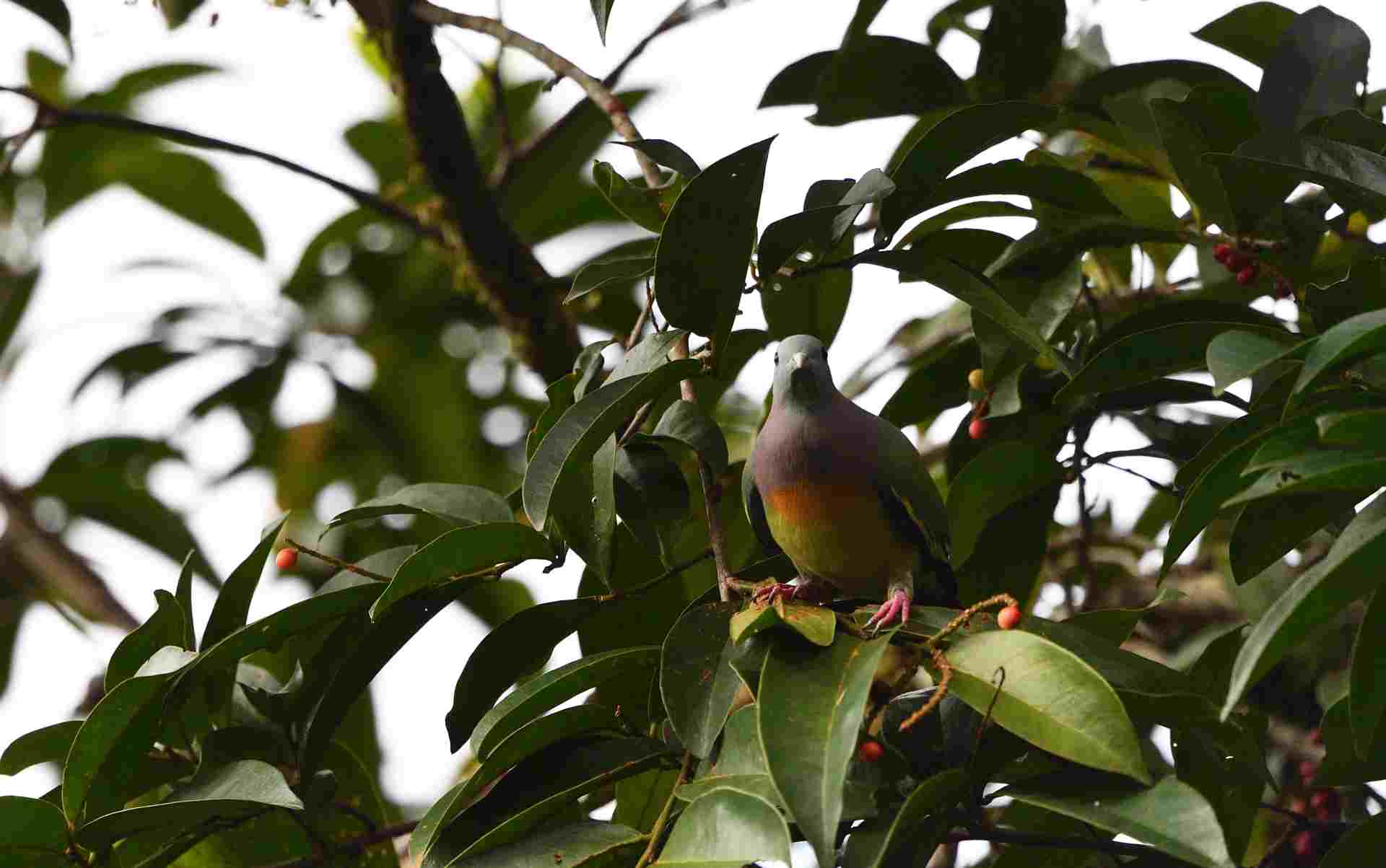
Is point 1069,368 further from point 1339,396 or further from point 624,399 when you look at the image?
point 624,399

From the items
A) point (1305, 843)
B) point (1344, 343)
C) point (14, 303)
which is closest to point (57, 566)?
point (14, 303)

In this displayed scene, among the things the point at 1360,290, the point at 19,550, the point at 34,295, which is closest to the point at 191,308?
the point at 34,295

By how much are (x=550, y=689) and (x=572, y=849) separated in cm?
16

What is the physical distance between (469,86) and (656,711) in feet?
9.40

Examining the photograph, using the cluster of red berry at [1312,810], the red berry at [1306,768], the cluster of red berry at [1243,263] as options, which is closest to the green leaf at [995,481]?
the cluster of red berry at [1243,263]

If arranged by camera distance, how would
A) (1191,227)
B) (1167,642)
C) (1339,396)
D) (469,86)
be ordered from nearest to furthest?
(1339,396) → (1191,227) → (1167,642) → (469,86)

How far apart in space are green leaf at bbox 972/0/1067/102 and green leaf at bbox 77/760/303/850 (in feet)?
5.02

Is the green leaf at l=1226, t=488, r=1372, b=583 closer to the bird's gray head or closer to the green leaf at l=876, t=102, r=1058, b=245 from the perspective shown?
the green leaf at l=876, t=102, r=1058, b=245

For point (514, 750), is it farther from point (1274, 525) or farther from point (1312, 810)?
point (1312, 810)

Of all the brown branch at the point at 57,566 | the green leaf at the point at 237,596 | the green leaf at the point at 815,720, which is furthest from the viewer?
the brown branch at the point at 57,566

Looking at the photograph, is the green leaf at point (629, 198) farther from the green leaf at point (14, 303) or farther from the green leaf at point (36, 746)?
the green leaf at point (14, 303)

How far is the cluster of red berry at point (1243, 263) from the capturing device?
1820mm

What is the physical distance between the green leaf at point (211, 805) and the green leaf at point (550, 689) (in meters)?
0.20

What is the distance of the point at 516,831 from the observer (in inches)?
52.8
